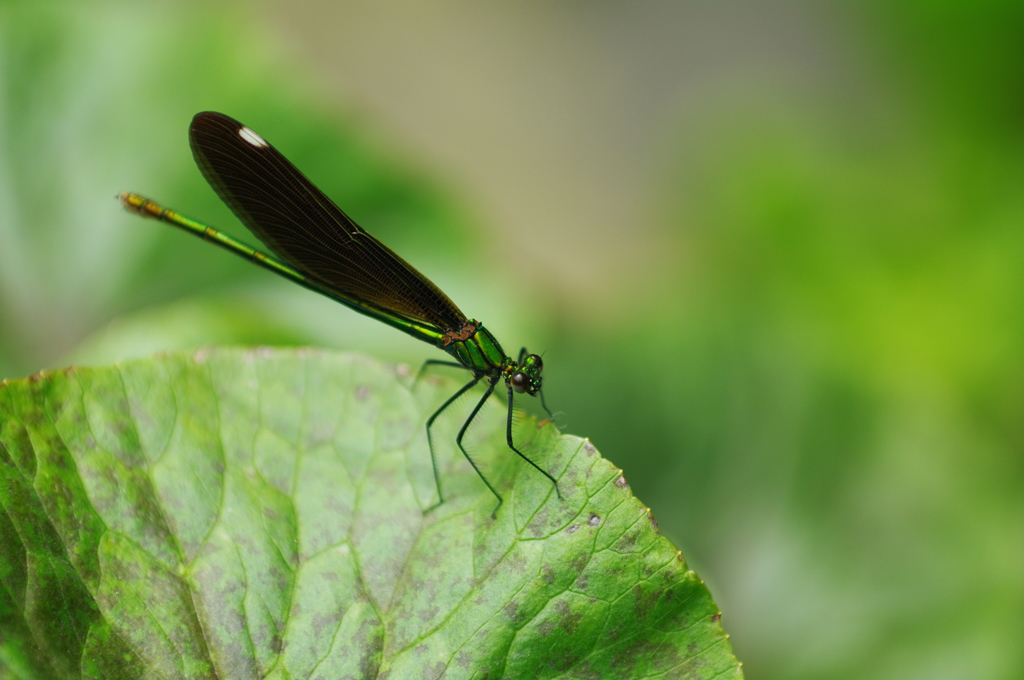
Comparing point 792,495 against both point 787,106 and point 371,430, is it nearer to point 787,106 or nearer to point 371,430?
point 371,430

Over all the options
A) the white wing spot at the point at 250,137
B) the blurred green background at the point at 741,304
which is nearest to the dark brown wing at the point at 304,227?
the white wing spot at the point at 250,137

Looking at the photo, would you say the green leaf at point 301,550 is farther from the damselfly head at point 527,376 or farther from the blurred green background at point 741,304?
the blurred green background at point 741,304

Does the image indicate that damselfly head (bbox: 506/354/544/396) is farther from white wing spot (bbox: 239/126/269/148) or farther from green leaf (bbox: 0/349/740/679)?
white wing spot (bbox: 239/126/269/148)

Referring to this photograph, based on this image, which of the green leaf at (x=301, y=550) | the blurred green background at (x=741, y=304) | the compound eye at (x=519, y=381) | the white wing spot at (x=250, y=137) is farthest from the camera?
the blurred green background at (x=741, y=304)

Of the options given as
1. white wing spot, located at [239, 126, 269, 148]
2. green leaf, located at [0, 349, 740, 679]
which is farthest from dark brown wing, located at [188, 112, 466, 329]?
green leaf, located at [0, 349, 740, 679]

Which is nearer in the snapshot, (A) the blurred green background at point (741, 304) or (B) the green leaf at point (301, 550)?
(B) the green leaf at point (301, 550)

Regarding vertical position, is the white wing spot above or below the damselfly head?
above
